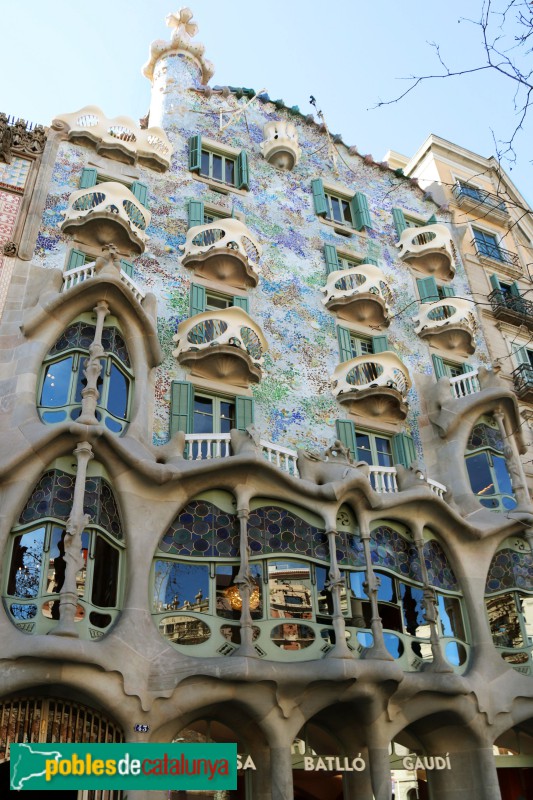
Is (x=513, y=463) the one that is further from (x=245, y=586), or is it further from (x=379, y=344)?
(x=245, y=586)

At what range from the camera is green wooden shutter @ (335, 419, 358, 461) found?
19.5m

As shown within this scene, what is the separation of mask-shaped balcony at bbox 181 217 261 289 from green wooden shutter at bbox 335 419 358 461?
4.95m

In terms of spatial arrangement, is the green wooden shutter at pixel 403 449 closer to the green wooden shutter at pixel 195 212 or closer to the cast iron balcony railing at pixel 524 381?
the cast iron balcony railing at pixel 524 381

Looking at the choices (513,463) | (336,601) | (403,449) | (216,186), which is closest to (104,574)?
(336,601)

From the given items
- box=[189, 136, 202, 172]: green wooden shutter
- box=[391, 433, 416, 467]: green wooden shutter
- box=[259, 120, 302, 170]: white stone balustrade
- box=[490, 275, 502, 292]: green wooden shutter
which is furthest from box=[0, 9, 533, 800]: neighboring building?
box=[490, 275, 502, 292]: green wooden shutter

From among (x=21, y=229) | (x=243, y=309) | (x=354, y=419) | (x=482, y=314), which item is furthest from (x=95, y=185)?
(x=482, y=314)

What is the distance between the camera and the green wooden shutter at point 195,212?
2161cm

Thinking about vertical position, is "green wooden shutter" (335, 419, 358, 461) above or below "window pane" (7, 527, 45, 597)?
above

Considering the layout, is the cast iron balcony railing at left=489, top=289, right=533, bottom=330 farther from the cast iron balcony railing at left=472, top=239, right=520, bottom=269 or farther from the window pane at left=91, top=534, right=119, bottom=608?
the window pane at left=91, top=534, right=119, bottom=608

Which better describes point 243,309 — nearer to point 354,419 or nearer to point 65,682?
point 354,419

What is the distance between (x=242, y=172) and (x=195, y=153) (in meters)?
1.65

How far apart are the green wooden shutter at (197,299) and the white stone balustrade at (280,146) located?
25.6ft

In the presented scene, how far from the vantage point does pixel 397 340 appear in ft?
76.2

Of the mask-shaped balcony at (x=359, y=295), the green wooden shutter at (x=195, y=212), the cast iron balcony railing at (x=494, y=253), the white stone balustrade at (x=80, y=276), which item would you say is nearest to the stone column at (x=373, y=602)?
the white stone balustrade at (x=80, y=276)
